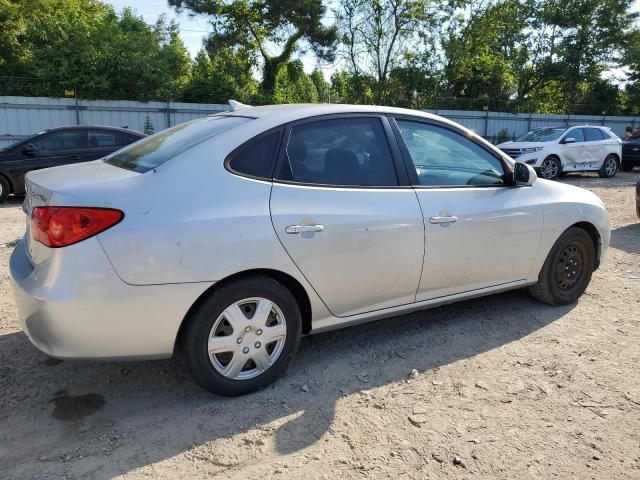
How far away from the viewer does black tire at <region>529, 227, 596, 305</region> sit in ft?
14.5

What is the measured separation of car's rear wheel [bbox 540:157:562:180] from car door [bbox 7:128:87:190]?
36.8 ft

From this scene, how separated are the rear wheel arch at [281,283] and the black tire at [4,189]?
8638 mm

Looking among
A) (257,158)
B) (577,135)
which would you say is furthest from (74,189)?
(577,135)

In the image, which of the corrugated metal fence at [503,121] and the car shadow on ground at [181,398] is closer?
the car shadow on ground at [181,398]

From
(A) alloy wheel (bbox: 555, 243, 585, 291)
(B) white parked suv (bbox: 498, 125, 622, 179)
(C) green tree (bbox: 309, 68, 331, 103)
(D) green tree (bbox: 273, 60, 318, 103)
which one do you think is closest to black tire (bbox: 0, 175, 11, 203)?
(A) alloy wheel (bbox: 555, 243, 585, 291)

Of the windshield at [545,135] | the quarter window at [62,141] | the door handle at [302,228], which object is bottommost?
the door handle at [302,228]

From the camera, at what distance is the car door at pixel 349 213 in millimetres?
3105

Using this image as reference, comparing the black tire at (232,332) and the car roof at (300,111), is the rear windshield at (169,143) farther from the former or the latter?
the black tire at (232,332)

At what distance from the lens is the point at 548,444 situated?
276cm

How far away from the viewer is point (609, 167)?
16.1 meters

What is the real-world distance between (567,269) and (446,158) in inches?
62.4

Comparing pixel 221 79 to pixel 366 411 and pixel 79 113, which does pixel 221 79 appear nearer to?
pixel 79 113

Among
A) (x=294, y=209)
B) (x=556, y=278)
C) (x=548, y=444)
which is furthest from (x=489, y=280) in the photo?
(x=294, y=209)

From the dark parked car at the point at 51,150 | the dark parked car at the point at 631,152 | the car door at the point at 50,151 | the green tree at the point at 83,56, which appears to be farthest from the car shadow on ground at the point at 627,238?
the green tree at the point at 83,56
